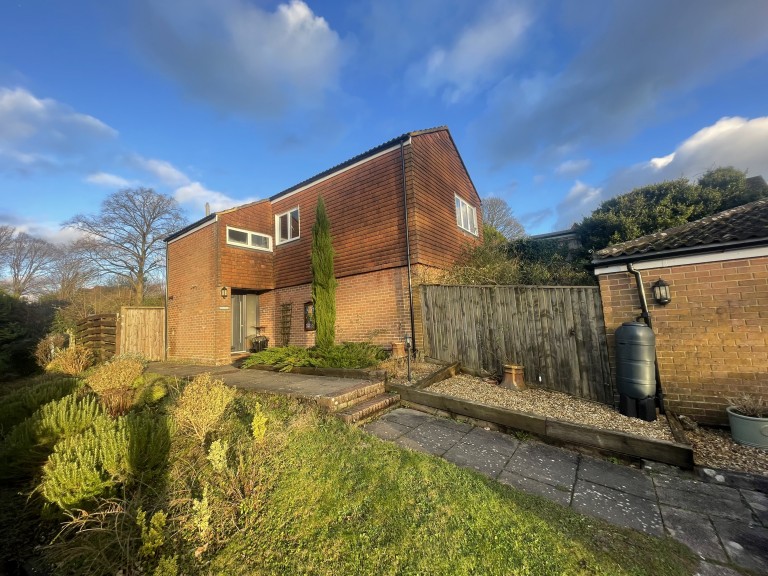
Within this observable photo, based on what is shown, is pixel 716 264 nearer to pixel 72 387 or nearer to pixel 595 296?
pixel 595 296

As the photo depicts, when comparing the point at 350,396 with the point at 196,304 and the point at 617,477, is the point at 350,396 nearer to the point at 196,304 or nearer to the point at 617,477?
the point at 617,477

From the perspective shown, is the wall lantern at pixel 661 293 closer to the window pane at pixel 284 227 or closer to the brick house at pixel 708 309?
the brick house at pixel 708 309

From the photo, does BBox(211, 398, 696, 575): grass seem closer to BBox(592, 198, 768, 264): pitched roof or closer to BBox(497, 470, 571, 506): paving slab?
BBox(497, 470, 571, 506): paving slab

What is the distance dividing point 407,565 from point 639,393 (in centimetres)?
455

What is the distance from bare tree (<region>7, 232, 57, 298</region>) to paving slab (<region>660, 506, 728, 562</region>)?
A: 31.1 metres

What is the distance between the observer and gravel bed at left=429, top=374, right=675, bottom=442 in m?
4.23

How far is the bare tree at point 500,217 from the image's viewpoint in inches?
1040

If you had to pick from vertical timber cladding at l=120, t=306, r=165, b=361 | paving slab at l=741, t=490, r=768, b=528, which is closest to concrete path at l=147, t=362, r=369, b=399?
paving slab at l=741, t=490, r=768, b=528

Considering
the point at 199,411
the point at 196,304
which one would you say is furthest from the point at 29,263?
the point at 199,411

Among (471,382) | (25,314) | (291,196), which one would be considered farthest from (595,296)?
(25,314)

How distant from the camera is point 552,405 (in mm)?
5156

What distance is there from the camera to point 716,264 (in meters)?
4.67

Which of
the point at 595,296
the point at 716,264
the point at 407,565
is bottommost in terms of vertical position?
the point at 407,565

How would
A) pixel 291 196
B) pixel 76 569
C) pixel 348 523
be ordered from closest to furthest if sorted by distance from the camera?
pixel 76 569 < pixel 348 523 < pixel 291 196
